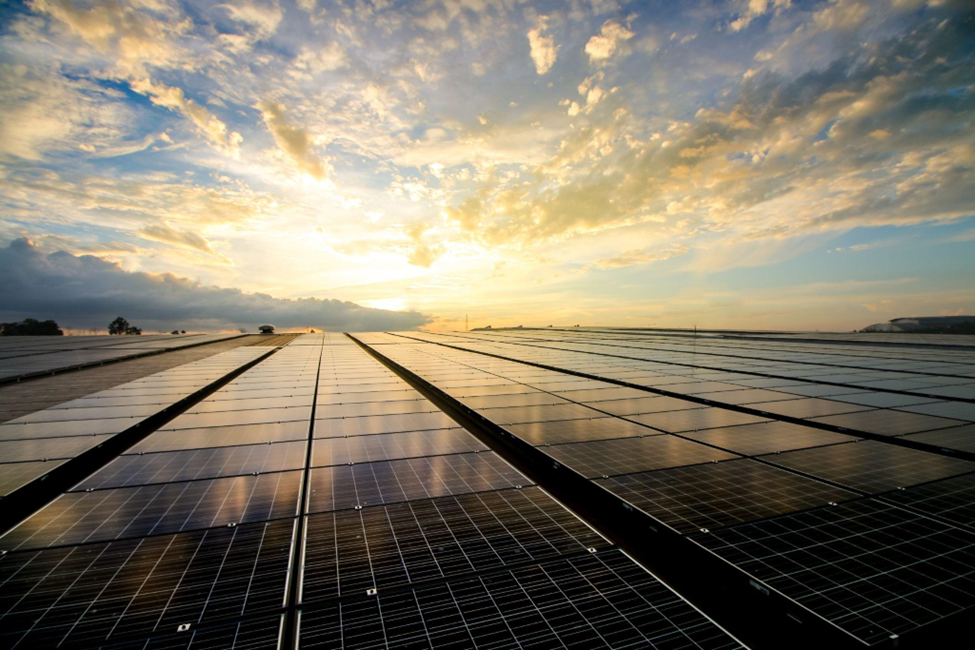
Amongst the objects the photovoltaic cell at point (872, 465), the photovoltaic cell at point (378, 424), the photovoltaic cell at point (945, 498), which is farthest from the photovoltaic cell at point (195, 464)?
Result: the photovoltaic cell at point (945, 498)

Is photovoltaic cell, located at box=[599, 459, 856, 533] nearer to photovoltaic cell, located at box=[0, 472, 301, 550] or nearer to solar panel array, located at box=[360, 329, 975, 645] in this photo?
solar panel array, located at box=[360, 329, 975, 645]

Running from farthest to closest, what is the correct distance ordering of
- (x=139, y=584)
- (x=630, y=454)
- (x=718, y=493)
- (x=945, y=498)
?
1. (x=630, y=454)
2. (x=718, y=493)
3. (x=945, y=498)
4. (x=139, y=584)

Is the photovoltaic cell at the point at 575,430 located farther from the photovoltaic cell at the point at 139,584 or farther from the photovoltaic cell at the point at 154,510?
the photovoltaic cell at the point at 139,584

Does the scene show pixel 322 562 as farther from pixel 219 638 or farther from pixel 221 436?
pixel 221 436

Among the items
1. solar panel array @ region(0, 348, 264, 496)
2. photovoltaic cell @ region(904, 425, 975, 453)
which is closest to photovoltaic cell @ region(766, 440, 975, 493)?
photovoltaic cell @ region(904, 425, 975, 453)

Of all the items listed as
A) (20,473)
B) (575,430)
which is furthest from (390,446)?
(20,473)
